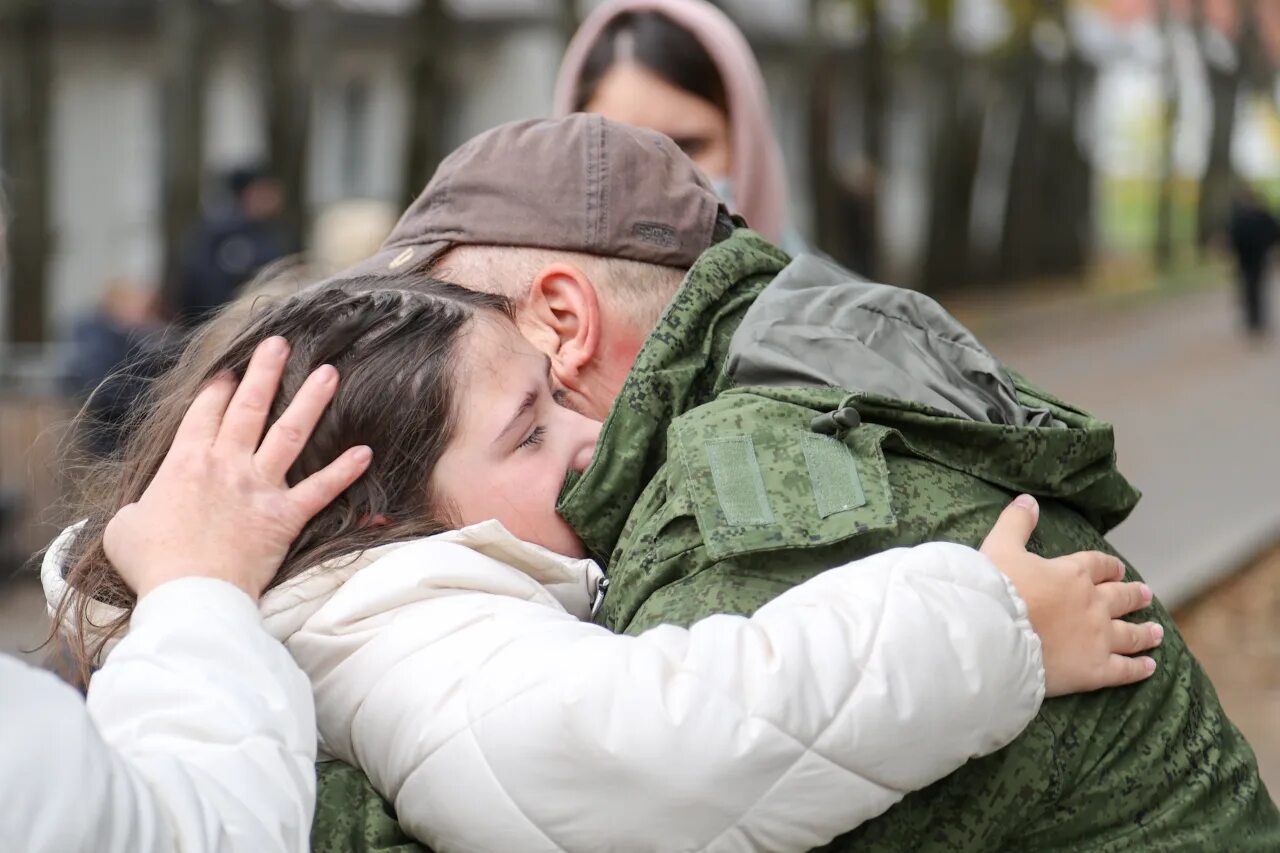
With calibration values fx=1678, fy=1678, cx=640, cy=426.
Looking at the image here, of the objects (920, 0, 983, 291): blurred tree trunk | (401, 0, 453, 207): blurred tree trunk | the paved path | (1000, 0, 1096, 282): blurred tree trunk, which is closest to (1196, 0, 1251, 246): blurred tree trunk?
(1000, 0, 1096, 282): blurred tree trunk

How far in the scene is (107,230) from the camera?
21328 mm

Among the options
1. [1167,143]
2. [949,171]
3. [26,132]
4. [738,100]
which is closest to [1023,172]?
[949,171]

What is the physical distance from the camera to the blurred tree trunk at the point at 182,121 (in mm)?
13547

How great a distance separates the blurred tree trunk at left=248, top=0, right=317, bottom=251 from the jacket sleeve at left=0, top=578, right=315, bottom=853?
12.1 metres

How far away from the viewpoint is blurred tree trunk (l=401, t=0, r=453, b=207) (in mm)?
14289

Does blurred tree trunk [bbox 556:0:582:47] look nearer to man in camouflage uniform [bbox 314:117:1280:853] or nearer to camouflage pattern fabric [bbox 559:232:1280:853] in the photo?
man in camouflage uniform [bbox 314:117:1280:853]

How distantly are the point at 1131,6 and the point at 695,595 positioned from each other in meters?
38.9

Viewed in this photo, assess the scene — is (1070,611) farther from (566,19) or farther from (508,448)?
(566,19)

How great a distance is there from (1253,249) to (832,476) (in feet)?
82.1

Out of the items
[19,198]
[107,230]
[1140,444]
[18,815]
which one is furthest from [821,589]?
[107,230]

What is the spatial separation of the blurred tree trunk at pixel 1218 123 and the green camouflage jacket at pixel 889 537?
39681 millimetres

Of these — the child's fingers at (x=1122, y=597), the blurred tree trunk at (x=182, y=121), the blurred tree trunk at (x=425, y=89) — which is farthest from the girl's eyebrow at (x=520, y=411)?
the blurred tree trunk at (x=425, y=89)

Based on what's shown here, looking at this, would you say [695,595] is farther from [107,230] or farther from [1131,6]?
[1131,6]

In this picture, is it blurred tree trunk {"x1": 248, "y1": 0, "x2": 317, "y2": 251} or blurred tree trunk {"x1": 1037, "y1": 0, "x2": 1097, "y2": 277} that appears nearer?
blurred tree trunk {"x1": 248, "y1": 0, "x2": 317, "y2": 251}
